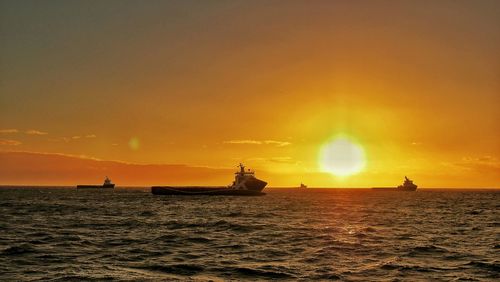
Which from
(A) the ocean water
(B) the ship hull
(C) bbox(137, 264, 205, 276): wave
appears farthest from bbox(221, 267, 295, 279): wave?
(B) the ship hull

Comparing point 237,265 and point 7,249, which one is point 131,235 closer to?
point 7,249

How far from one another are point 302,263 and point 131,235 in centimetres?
1861

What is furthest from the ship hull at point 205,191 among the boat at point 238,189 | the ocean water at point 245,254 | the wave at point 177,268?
the wave at point 177,268

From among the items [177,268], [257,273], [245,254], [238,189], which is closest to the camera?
[257,273]

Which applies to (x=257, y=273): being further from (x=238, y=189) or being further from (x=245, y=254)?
(x=238, y=189)

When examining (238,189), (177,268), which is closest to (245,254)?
(177,268)

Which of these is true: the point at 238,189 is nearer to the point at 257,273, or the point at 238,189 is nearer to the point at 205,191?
the point at 205,191

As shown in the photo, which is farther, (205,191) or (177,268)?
(205,191)

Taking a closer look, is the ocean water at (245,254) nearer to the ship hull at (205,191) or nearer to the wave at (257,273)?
the wave at (257,273)

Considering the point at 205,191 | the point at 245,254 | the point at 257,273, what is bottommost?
the point at 257,273

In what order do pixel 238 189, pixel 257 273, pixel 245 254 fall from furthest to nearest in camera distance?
pixel 238 189 → pixel 245 254 → pixel 257 273

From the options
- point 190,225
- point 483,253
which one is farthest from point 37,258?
point 483,253

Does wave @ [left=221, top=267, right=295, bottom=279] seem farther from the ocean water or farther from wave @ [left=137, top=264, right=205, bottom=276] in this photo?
wave @ [left=137, top=264, right=205, bottom=276]

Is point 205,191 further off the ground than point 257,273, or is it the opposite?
point 205,191
